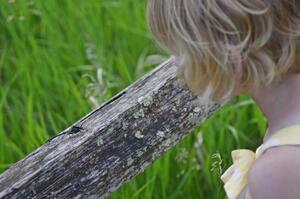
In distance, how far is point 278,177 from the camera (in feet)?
4.69

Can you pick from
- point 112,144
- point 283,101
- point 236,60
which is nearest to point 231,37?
point 236,60

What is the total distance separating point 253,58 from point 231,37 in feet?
0.18

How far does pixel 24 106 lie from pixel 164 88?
0.92 metres

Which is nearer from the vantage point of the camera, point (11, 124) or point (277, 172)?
point (277, 172)

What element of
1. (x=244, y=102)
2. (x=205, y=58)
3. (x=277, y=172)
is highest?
(x=205, y=58)

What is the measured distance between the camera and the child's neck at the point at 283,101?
1.49m

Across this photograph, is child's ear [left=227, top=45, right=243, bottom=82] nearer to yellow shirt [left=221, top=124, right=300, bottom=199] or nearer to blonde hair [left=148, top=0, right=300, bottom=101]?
blonde hair [left=148, top=0, right=300, bottom=101]

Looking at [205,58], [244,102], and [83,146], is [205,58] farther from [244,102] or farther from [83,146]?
[244,102]

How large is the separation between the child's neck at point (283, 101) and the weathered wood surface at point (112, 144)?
0.33 meters

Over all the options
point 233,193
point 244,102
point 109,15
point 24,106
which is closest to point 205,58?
point 233,193

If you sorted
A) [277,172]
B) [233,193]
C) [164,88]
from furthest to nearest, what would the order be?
[164,88]
[233,193]
[277,172]

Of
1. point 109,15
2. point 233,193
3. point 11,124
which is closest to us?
point 233,193

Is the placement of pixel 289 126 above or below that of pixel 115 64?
above

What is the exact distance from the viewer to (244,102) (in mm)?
2578
